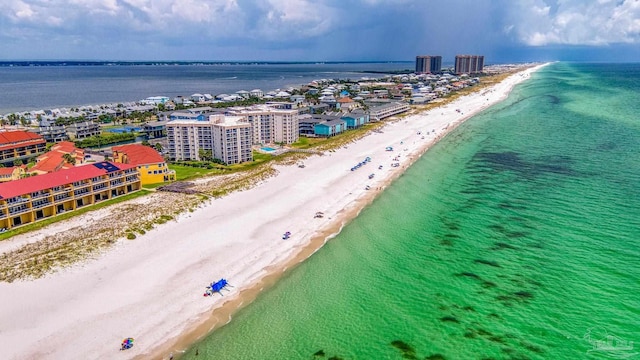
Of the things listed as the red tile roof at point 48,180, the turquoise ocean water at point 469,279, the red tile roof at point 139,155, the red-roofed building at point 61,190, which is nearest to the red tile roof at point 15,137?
the red tile roof at point 139,155

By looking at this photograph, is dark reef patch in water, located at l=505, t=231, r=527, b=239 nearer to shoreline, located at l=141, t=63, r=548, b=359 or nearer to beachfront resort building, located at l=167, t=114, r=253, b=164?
shoreline, located at l=141, t=63, r=548, b=359

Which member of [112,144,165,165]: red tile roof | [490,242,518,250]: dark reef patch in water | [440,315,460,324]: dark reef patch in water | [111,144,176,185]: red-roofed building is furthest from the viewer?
[112,144,165,165]: red tile roof

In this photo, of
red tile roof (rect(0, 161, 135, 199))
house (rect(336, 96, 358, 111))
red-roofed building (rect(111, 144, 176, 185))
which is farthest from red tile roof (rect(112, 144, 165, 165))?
house (rect(336, 96, 358, 111))

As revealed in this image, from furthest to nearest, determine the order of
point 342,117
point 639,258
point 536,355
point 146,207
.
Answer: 1. point 342,117
2. point 146,207
3. point 639,258
4. point 536,355

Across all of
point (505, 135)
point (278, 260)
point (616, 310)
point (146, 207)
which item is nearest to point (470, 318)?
point (616, 310)

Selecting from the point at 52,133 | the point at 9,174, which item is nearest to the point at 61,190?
the point at 9,174

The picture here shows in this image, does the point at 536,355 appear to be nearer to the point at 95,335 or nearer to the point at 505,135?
the point at 95,335
